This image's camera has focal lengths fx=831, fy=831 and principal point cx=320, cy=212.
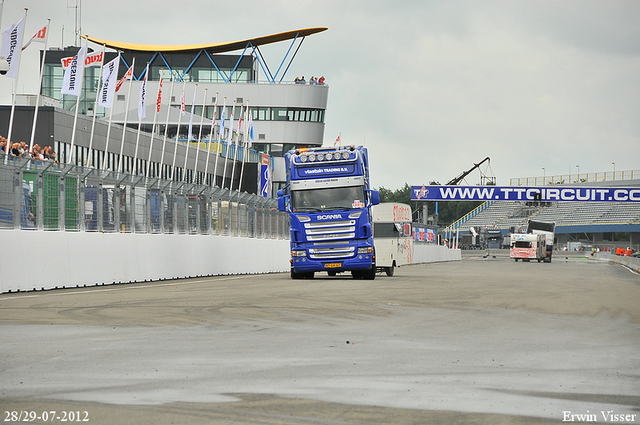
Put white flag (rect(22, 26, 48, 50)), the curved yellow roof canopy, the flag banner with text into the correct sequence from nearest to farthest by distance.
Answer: white flag (rect(22, 26, 48, 50))
the flag banner with text
the curved yellow roof canopy

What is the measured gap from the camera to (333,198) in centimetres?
2548

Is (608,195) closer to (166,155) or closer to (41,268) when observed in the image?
(166,155)

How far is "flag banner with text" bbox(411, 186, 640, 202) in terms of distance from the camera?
78.8m

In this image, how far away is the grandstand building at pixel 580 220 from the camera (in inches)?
4385

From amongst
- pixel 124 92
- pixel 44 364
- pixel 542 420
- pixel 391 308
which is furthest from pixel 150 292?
pixel 124 92

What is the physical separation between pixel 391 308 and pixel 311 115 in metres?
76.7

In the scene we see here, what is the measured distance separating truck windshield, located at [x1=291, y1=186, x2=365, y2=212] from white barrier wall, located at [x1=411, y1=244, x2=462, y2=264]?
32.8m

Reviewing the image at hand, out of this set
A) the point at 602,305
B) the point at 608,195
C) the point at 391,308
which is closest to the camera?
the point at 391,308

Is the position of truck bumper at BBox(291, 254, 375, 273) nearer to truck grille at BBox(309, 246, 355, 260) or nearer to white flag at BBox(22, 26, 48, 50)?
truck grille at BBox(309, 246, 355, 260)

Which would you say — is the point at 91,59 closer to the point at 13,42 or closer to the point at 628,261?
the point at 13,42

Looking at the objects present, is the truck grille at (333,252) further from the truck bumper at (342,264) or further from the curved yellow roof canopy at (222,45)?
the curved yellow roof canopy at (222,45)

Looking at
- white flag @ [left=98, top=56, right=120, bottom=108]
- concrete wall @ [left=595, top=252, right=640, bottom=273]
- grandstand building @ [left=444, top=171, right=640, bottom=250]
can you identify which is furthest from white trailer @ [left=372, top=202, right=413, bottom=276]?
grandstand building @ [left=444, top=171, right=640, bottom=250]

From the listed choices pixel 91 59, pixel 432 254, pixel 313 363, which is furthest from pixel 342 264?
pixel 432 254

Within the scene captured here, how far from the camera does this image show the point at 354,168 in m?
25.6
